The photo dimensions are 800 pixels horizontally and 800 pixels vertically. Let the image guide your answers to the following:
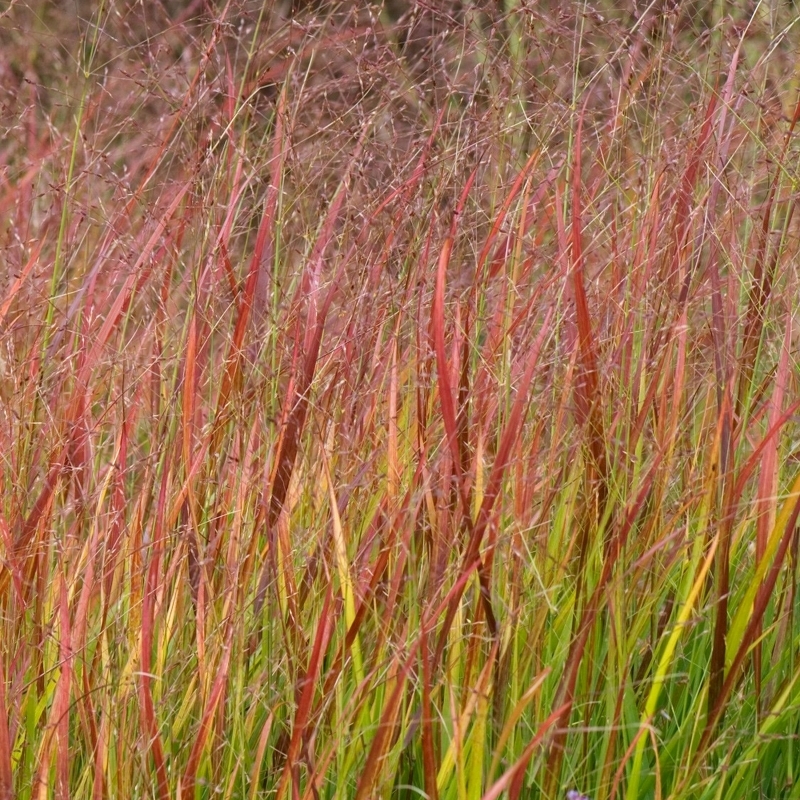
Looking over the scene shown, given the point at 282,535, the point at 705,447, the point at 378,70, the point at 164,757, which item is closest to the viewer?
the point at 164,757

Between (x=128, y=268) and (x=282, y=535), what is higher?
(x=128, y=268)

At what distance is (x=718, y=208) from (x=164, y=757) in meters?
1.05

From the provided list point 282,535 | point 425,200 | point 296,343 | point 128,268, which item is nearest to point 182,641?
point 282,535

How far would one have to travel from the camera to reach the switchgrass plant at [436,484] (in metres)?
1.20

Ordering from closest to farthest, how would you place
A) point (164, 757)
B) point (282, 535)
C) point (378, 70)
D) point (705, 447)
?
point (164, 757)
point (282, 535)
point (705, 447)
point (378, 70)

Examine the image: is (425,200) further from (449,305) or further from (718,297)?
(718,297)

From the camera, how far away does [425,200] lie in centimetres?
149

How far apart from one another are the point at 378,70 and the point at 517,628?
0.85m

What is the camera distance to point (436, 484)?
1.29 metres

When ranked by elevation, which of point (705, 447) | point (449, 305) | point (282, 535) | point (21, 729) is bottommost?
point (21, 729)

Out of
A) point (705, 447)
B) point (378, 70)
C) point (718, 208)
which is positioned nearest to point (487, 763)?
point (705, 447)

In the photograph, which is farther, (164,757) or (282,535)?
(282,535)

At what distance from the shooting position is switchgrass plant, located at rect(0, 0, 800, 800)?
1.20 meters

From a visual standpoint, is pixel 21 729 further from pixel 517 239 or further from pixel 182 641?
pixel 517 239
